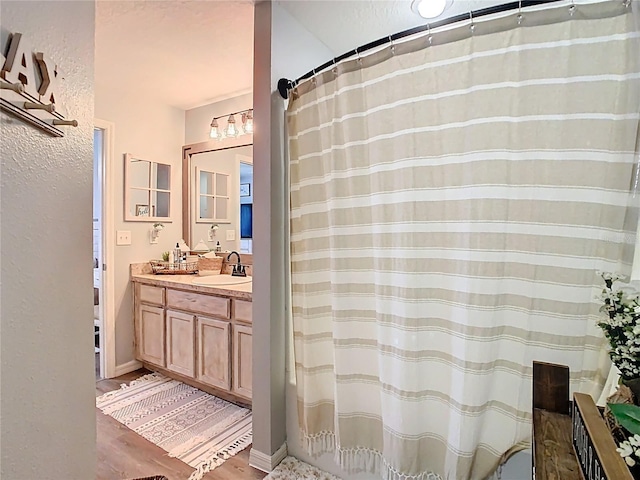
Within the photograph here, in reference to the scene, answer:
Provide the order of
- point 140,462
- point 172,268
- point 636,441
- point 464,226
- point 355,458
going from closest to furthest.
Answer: point 636,441, point 464,226, point 355,458, point 140,462, point 172,268

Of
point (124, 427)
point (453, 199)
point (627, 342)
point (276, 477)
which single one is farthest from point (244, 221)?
point (627, 342)

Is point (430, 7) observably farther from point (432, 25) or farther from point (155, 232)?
point (155, 232)

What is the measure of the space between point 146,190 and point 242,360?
5.87 ft

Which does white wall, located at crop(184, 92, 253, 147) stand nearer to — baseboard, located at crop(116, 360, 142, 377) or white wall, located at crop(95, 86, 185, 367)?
white wall, located at crop(95, 86, 185, 367)

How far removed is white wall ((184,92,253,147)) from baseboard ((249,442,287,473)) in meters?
2.21

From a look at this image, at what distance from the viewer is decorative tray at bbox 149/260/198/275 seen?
301 cm

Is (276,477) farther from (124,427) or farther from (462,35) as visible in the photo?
(462,35)

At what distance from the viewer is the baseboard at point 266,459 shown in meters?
1.75

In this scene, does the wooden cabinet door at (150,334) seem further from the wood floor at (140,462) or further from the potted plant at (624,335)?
the potted plant at (624,335)

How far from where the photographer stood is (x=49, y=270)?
774mm

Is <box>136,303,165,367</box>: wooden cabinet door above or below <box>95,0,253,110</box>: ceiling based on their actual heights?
below

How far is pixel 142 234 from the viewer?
3070mm

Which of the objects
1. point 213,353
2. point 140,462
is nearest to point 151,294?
point 213,353

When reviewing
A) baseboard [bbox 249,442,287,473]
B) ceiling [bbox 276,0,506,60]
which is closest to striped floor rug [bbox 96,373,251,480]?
baseboard [bbox 249,442,287,473]
